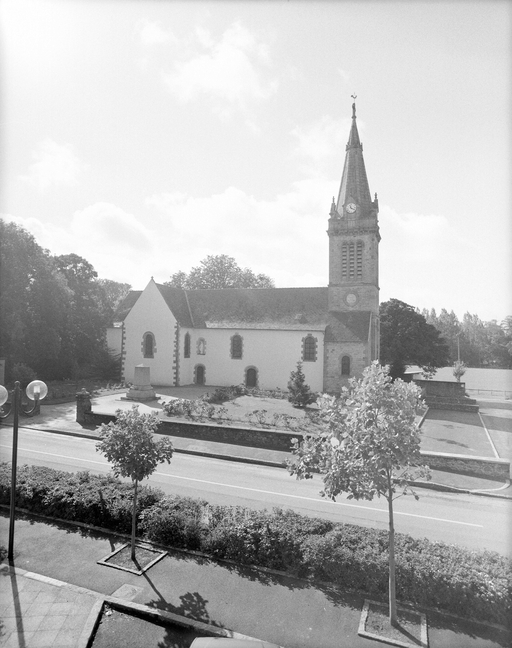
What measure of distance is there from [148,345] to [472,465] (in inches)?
1243

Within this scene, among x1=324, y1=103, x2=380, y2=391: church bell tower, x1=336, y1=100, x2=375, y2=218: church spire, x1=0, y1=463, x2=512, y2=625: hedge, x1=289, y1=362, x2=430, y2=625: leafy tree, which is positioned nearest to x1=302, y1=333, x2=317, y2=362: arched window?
x1=324, y1=103, x2=380, y2=391: church bell tower

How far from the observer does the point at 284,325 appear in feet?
128

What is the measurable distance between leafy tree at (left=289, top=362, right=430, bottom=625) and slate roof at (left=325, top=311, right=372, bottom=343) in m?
28.6

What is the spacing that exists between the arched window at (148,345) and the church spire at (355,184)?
884 inches

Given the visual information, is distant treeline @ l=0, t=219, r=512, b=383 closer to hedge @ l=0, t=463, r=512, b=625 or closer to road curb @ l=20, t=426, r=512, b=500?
road curb @ l=20, t=426, r=512, b=500

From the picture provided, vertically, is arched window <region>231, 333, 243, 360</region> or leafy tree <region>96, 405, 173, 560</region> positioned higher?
arched window <region>231, 333, 243, 360</region>

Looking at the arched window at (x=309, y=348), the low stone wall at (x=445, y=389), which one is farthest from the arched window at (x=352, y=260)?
the low stone wall at (x=445, y=389)

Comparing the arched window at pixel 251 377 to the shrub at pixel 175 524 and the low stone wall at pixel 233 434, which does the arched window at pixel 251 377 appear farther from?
the shrub at pixel 175 524

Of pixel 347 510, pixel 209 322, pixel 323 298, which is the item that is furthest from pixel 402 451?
pixel 209 322

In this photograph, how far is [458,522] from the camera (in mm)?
13656

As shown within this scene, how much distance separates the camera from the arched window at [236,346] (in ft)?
134

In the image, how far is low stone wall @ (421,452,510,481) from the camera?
57.9 ft

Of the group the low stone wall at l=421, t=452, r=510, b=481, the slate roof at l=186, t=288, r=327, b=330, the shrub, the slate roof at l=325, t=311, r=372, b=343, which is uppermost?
the slate roof at l=186, t=288, r=327, b=330

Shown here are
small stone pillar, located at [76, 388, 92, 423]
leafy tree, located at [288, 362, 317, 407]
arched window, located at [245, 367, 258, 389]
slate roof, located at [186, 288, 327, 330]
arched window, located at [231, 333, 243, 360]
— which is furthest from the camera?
arched window, located at [231, 333, 243, 360]
